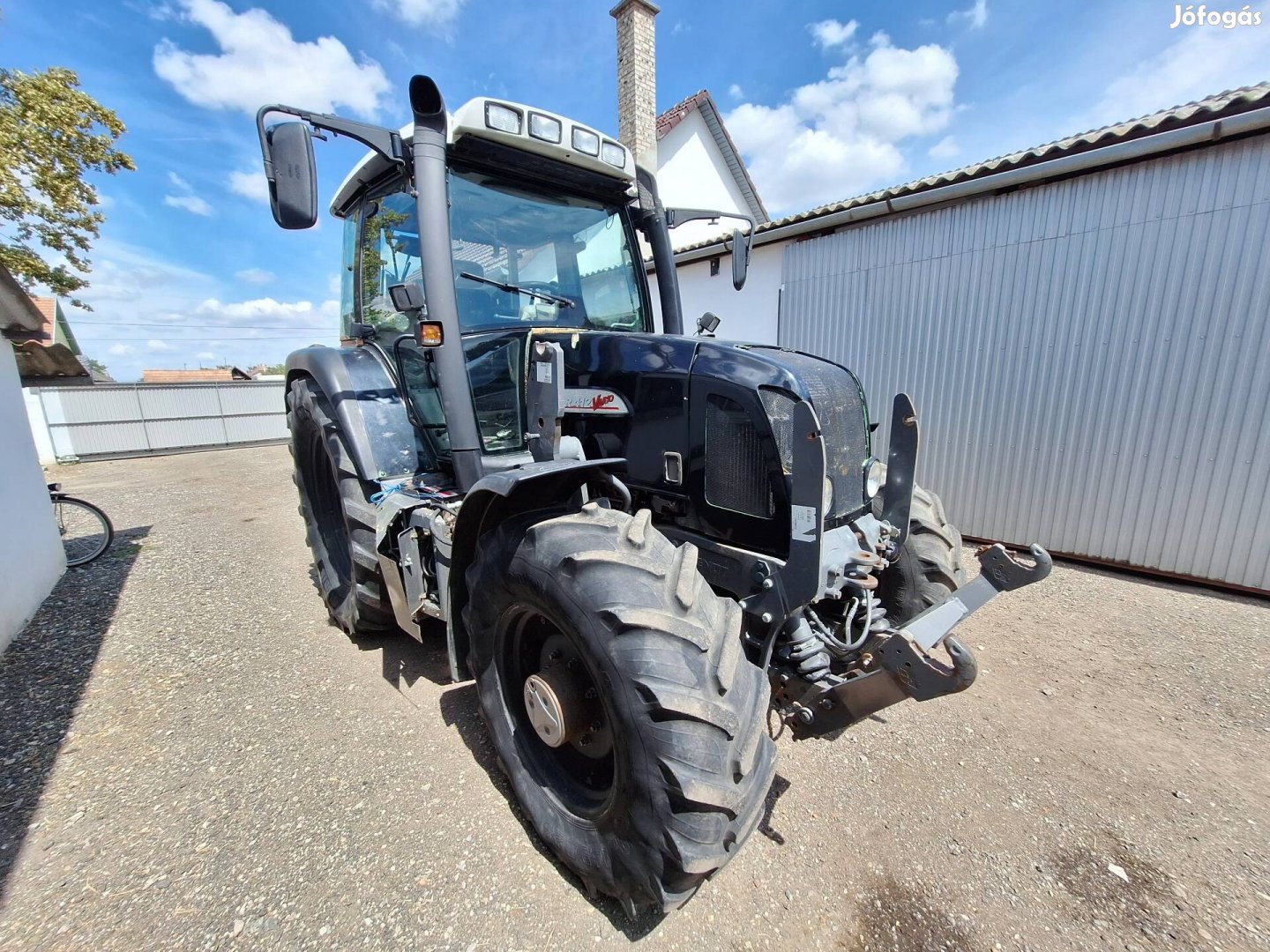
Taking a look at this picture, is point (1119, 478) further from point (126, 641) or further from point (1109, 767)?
point (126, 641)

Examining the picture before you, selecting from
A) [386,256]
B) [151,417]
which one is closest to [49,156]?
[151,417]

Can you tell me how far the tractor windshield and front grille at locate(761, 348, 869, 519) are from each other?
106 centimetres

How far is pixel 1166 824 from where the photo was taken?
1.99 meters

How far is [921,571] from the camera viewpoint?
8.33ft

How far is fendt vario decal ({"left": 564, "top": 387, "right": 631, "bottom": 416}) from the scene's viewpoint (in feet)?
7.34

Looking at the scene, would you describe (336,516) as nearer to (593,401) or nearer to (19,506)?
(19,506)

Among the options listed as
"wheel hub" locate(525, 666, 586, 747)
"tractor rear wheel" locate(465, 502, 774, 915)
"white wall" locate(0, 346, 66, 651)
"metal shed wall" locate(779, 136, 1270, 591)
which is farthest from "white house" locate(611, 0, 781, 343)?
"white wall" locate(0, 346, 66, 651)

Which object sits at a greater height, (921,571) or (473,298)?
(473,298)

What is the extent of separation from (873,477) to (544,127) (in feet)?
7.03

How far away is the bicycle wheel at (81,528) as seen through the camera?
488 cm

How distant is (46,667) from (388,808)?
8.52 feet

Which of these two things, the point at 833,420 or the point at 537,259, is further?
the point at 537,259

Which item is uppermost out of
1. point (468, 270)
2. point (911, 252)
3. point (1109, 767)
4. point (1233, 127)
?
point (1233, 127)

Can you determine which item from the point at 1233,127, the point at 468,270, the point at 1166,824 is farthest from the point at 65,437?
the point at 1233,127
